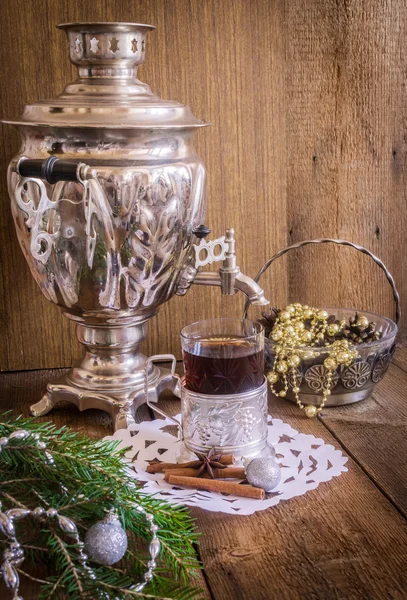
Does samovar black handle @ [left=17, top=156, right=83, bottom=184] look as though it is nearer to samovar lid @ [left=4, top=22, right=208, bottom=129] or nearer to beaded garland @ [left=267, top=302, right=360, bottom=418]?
samovar lid @ [left=4, top=22, right=208, bottom=129]

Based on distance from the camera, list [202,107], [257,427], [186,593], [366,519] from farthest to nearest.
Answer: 1. [202,107]
2. [257,427]
3. [366,519]
4. [186,593]

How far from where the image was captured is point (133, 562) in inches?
30.2

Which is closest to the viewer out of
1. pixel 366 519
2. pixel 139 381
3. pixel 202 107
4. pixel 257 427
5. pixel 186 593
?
pixel 186 593

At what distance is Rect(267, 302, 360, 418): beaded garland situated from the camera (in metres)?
1.07

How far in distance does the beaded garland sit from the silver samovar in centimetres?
7

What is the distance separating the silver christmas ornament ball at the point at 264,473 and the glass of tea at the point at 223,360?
0.30ft

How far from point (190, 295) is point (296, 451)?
15.8 inches

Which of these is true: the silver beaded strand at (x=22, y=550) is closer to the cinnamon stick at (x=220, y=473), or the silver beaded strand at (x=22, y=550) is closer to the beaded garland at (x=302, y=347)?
the cinnamon stick at (x=220, y=473)

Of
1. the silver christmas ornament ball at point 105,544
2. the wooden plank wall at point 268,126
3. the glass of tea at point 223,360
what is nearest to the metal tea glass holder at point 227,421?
the glass of tea at point 223,360

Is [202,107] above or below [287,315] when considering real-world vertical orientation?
above

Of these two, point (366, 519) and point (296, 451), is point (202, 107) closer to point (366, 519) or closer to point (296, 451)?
point (296, 451)

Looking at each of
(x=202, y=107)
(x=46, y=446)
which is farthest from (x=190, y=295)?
(x=46, y=446)

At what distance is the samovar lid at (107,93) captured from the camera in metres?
0.98

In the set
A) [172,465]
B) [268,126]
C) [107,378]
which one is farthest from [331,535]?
[268,126]
